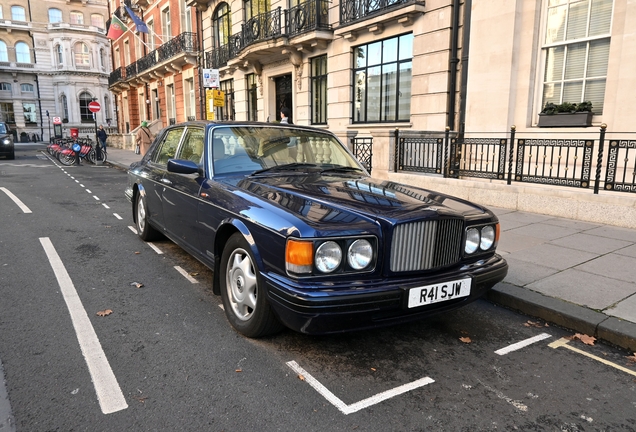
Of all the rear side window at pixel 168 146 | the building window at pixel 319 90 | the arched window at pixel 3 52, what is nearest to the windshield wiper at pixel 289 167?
the rear side window at pixel 168 146

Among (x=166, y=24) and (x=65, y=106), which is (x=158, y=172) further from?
(x=65, y=106)

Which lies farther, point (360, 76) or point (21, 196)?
point (360, 76)

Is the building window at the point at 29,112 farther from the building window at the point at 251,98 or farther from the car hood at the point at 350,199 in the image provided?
the car hood at the point at 350,199

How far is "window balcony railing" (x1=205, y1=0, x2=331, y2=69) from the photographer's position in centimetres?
1521

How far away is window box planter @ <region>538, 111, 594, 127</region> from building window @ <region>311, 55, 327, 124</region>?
843cm

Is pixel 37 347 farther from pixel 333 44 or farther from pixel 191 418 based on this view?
pixel 333 44

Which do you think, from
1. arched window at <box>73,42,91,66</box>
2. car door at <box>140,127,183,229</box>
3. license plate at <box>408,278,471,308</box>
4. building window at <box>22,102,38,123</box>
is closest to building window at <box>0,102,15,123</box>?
building window at <box>22,102,38,123</box>

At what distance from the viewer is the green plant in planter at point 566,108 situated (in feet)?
28.6

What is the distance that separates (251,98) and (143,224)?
15.5 m

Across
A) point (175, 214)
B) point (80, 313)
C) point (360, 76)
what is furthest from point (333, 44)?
point (80, 313)

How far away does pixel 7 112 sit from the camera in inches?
2479

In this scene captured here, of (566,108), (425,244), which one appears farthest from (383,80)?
(425,244)

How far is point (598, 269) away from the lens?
5.11 metres

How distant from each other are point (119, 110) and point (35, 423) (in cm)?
4755
